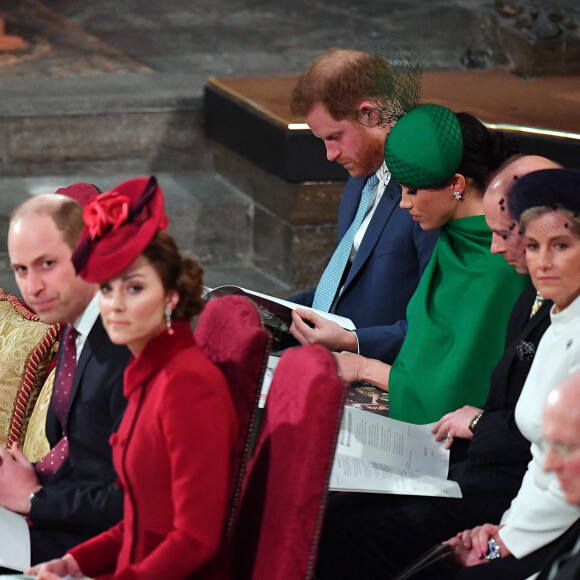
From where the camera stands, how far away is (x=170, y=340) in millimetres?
1807

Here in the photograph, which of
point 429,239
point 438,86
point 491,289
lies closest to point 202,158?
point 438,86

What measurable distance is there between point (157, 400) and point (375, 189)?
1535mm

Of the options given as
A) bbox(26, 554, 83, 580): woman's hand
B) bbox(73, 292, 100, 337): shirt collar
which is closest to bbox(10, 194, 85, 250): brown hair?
bbox(73, 292, 100, 337): shirt collar

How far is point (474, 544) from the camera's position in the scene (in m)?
2.14

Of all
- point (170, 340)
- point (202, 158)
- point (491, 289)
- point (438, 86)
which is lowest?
point (202, 158)

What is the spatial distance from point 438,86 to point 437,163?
297 cm

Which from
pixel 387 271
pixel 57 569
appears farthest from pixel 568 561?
pixel 387 271

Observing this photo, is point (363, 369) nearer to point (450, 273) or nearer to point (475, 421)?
point (450, 273)

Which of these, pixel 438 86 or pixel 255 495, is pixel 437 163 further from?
pixel 438 86

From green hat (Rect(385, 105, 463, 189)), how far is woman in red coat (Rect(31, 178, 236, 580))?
0.92 meters

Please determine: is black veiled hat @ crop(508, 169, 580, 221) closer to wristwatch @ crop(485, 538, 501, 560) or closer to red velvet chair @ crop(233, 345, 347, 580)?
red velvet chair @ crop(233, 345, 347, 580)

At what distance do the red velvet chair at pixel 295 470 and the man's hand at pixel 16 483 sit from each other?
468 mm

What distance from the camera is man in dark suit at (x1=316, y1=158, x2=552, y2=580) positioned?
224cm

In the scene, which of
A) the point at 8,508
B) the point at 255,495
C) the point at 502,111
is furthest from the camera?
the point at 502,111
